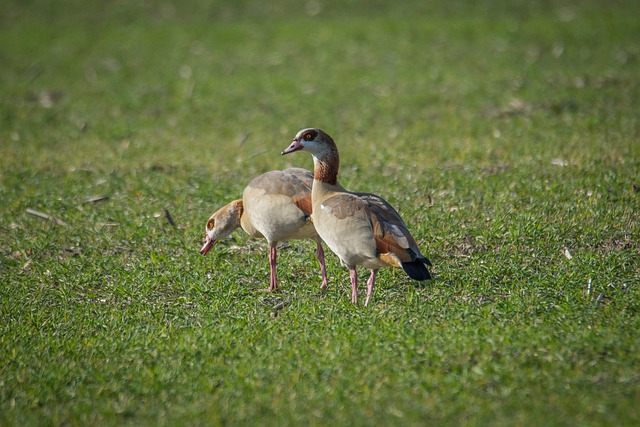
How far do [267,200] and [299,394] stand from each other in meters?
2.05

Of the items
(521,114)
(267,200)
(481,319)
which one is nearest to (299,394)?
(481,319)

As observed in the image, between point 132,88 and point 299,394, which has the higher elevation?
point 299,394

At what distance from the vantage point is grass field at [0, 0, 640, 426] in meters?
4.52

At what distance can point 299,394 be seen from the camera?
14.6 ft

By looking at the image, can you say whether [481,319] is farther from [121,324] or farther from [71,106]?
[71,106]

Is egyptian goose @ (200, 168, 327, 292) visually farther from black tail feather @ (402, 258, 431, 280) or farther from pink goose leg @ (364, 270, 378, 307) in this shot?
black tail feather @ (402, 258, 431, 280)

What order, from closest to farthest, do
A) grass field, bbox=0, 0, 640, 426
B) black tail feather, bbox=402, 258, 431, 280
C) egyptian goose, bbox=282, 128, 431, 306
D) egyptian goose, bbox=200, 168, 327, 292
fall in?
grass field, bbox=0, 0, 640, 426 < black tail feather, bbox=402, 258, 431, 280 < egyptian goose, bbox=282, 128, 431, 306 < egyptian goose, bbox=200, 168, 327, 292

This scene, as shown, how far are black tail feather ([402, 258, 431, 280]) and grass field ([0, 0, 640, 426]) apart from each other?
0.38 m

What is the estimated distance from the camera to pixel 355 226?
544 cm

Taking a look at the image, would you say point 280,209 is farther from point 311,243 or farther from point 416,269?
point 416,269

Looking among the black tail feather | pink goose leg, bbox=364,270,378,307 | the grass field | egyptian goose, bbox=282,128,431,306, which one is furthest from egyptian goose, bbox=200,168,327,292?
the black tail feather

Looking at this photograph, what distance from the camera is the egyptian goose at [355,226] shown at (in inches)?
205

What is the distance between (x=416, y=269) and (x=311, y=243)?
2.13 meters

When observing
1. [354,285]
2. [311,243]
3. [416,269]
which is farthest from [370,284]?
[311,243]
